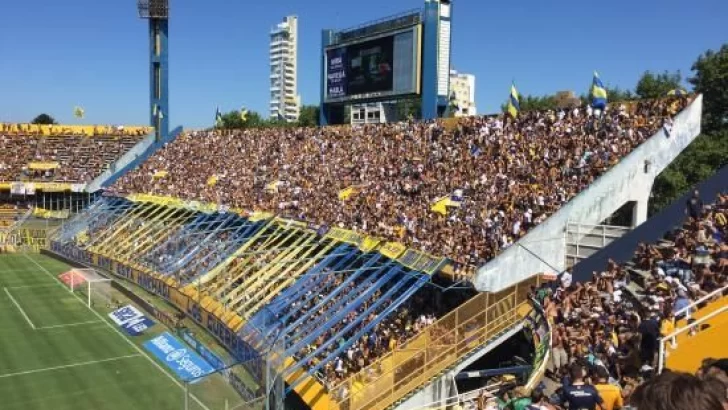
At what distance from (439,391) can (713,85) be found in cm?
3026

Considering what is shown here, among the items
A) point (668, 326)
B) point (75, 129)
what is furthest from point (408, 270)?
point (75, 129)

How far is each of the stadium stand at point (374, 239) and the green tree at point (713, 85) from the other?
1835cm

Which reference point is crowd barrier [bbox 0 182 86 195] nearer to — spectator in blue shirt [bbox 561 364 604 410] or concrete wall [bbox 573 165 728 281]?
concrete wall [bbox 573 165 728 281]

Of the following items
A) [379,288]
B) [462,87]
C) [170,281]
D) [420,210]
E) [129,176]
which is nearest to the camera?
[379,288]

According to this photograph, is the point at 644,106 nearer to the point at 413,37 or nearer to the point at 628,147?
the point at 628,147

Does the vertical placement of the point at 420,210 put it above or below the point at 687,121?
below

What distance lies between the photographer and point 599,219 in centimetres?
1947

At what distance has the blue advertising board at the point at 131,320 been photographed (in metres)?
25.6

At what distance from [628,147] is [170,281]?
19.3m

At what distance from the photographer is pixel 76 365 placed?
21.6 metres

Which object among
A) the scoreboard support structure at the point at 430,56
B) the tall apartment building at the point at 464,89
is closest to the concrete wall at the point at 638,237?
the scoreboard support structure at the point at 430,56

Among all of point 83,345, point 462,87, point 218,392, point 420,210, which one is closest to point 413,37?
point 420,210

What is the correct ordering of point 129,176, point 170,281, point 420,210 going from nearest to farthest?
point 420,210, point 170,281, point 129,176

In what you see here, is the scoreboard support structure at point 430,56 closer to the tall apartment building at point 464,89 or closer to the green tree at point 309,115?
the green tree at point 309,115
